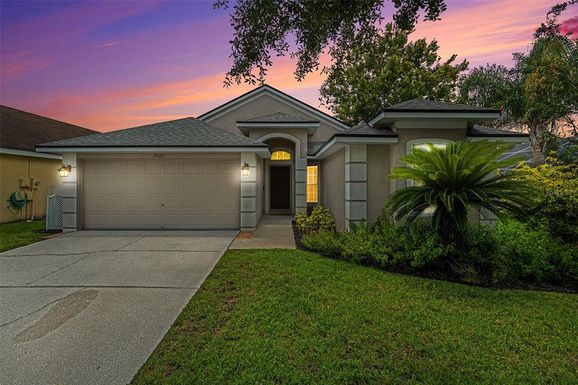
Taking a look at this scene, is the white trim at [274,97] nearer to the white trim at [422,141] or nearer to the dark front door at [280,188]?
the dark front door at [280,188]

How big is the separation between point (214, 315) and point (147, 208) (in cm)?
738

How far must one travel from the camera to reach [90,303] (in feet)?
13.2

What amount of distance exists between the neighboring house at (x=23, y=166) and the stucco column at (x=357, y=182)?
39.3 ft

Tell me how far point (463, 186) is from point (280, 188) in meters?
9.57

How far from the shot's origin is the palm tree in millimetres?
4957

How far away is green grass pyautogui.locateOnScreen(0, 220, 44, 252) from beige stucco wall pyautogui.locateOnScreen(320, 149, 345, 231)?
9.24m

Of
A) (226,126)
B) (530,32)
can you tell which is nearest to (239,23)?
(530,32)

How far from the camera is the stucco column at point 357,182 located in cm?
767

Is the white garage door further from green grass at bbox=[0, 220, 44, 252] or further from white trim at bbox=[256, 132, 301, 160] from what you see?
white trim at bbox=[256, 132, 301, 160]

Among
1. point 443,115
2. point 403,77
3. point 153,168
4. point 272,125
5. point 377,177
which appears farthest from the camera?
point 403,77

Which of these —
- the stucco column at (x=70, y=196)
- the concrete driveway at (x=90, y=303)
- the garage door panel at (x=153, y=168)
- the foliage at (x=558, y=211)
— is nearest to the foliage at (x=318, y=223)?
the concrete driveway at (x=90, y=303)

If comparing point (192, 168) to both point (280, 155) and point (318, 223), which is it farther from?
point (280, 155)

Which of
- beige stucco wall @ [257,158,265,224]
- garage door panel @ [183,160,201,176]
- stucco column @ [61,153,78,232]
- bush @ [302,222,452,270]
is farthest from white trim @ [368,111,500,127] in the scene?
stucco column @ [61,153,78,232]

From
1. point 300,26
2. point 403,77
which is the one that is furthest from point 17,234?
point 403,77
